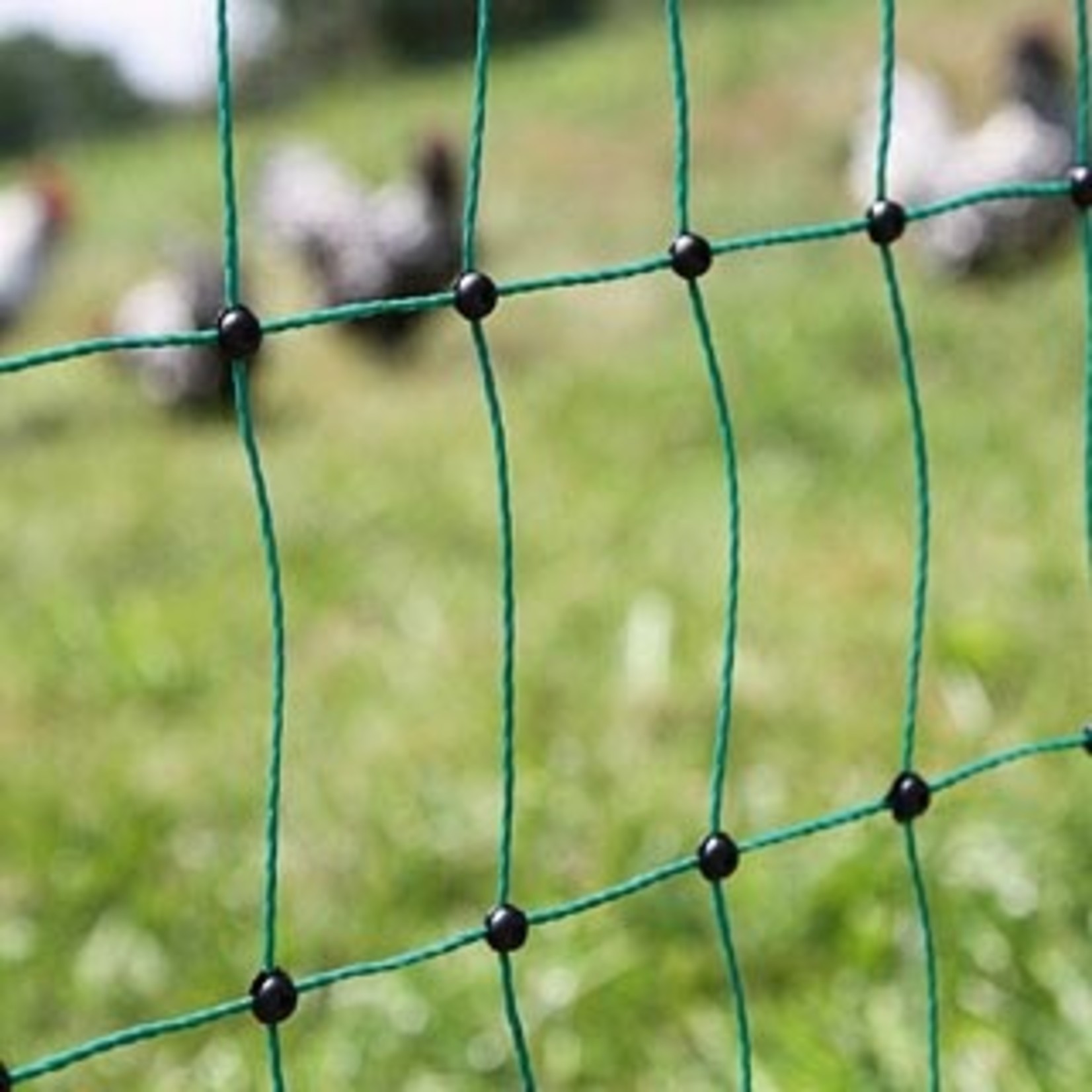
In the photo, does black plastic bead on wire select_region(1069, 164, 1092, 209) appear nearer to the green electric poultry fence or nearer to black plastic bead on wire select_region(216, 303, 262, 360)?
the green electric poultry fence

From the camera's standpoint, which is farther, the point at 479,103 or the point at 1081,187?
the point at 1081,187

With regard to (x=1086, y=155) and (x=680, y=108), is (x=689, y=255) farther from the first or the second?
(x=1086, y=155)

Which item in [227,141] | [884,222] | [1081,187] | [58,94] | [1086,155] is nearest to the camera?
[227,141]

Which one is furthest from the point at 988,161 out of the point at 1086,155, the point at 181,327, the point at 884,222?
the point at 884,222

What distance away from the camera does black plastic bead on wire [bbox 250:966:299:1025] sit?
1181 mm

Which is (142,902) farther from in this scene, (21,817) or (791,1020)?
(791,1020)

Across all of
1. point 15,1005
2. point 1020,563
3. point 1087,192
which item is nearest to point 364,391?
point 1020,563

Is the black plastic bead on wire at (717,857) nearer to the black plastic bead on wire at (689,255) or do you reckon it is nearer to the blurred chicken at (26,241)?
the black plastic bead on wire at (689,255)

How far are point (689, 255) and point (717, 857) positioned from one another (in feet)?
1.03

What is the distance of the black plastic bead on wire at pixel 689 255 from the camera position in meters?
1.31

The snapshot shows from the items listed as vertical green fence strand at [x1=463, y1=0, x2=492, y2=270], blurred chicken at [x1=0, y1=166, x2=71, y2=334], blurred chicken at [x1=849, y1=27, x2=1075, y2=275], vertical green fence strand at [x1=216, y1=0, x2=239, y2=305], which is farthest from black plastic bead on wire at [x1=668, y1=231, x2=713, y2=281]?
blurred chicken at [x1=0, y1=166, x2=71, y2=334]

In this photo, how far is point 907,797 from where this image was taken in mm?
1402

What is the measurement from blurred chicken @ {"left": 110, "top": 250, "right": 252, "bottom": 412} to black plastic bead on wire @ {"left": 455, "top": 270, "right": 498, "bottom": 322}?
295 cm

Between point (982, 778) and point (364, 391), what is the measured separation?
2522 millimetres
